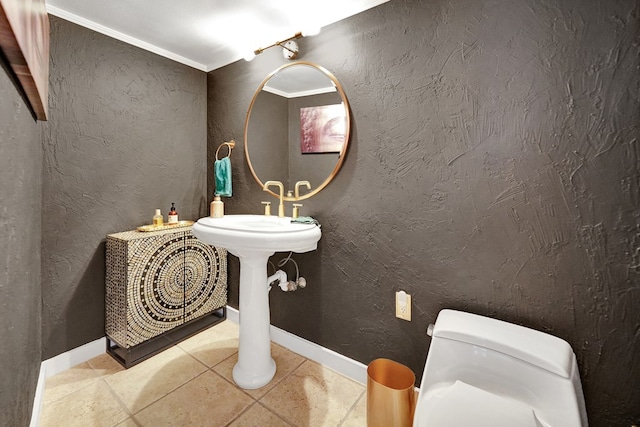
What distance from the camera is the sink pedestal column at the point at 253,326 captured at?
140 cm

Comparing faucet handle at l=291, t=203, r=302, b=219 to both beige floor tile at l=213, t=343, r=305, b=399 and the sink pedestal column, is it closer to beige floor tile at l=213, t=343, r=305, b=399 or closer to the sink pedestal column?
the sink pedestal column

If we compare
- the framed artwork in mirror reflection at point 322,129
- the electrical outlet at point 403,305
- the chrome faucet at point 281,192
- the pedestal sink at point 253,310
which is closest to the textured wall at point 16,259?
the pedestal sink at point 253,310

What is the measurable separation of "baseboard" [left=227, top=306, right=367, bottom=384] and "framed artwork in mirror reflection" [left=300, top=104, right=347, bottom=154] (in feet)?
3.76

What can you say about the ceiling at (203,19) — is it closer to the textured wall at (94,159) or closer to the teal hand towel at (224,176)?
the textured wall at (94,159)

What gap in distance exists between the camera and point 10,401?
754 millimetres

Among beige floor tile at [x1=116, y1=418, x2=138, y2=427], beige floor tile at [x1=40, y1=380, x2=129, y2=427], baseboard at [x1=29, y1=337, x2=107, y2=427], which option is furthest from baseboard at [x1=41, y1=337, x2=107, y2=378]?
beige floor tile at [x1=116, y1=418, x2=138, y2=427]

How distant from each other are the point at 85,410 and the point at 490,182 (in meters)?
2.06

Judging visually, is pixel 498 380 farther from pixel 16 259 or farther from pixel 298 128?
pixel 16 259

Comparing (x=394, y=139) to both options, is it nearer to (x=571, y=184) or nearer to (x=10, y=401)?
(x=571, y=184)

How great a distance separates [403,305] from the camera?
1300mm

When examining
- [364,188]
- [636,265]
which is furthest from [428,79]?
[636,265]

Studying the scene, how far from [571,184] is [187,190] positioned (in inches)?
86.3

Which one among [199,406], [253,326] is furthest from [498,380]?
[199,406]

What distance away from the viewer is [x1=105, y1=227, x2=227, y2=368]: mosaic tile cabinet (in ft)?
4.99
